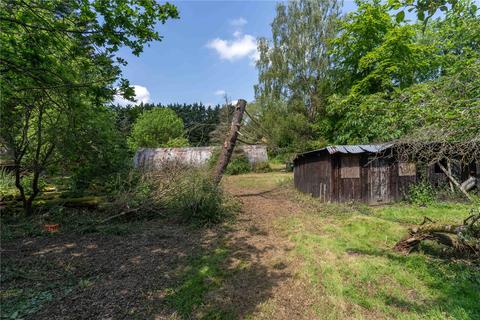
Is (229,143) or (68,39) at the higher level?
(68,39)

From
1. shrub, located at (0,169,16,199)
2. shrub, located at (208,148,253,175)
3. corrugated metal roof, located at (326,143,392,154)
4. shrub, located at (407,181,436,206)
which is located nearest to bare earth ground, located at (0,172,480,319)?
corrugated metal roof, located at (326,143,392,154)

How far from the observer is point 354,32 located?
14445mm

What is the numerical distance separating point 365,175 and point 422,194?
211 cm

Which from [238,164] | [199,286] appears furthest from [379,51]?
[199,286]

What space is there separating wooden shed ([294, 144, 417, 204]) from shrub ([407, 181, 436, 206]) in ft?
0.77

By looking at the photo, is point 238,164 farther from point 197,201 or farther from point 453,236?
point 453,236

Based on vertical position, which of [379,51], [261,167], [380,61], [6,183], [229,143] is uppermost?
[379,51]

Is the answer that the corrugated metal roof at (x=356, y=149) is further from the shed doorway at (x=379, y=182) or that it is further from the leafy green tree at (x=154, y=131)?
the leafy green tree at (x=154, y=131)

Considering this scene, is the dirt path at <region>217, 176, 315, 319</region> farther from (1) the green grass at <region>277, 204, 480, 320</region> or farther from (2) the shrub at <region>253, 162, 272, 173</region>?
(2) the shrub at <region>253, 162, 272, 173</region>

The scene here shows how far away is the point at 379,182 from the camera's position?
31.1 ft

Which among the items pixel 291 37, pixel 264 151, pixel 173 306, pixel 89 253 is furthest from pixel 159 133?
pixel 173 306

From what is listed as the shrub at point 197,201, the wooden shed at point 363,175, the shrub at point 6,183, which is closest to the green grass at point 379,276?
the shrub at point 197,201

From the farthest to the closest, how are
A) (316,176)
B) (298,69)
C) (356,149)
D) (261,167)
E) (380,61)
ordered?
(261,167) → (298,69) → (380,61) → (316,176) → (356,149)

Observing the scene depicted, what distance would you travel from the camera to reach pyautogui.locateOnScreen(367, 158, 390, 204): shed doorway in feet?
30.9
